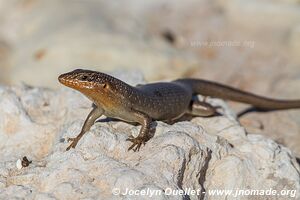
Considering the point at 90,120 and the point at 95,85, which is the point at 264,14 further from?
the point at 90,120

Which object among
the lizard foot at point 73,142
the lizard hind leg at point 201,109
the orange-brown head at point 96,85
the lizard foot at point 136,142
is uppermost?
the orange-brown head at point 96,85

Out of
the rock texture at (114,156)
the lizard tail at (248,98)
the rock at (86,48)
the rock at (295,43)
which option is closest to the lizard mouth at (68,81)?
the rock texture at (114,156)

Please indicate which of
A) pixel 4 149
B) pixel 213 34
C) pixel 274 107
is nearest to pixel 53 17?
pixel 213 34

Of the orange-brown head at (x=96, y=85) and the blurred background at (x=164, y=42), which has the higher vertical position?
the orange-brown head at (x=96, y=85)

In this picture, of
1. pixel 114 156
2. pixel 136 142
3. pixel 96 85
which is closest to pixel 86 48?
pixel 96 85

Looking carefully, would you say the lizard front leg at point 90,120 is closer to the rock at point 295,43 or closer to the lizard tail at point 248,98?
the lizard tail at point 248,98

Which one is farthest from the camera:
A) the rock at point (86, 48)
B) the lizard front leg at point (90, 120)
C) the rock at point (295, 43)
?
the rock at point (86, 48)

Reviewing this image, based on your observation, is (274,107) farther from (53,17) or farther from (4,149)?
(53,17)

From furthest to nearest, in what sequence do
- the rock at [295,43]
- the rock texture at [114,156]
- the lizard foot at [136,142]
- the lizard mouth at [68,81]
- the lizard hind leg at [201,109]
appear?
1. the rock at [295,43]
2. the lizard hind leg at [201,109]
3. the lizard mouth at [68,81]
4. the lizard foot at [136,142]
5. the rock texture at [114,156]
